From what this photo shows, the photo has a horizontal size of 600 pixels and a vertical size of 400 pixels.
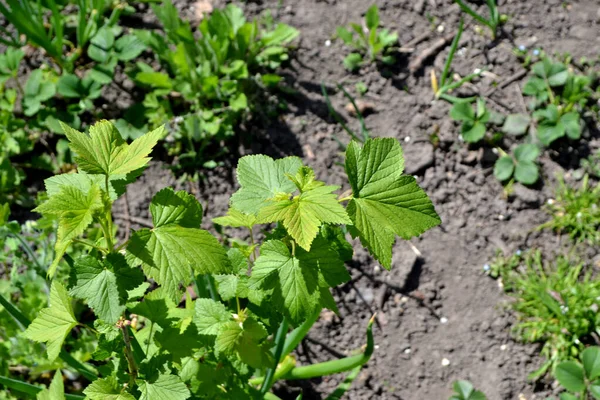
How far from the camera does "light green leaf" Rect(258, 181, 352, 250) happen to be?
1.19 meters

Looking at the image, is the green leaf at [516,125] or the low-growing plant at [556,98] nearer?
the low-growing plant at [556,98]

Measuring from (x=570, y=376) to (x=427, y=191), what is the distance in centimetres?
100

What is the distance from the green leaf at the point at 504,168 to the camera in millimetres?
2793

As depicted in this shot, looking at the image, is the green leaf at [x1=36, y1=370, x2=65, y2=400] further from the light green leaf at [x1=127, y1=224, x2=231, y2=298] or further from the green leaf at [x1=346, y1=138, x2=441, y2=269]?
the green leaf at [x1=346, y1=138, x2=441, y2=269]

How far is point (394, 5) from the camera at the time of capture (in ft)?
10.7

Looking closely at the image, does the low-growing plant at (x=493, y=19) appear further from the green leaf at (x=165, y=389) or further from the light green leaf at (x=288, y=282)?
the green leaf at (x=165, y=389)

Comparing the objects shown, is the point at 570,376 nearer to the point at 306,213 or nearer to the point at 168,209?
the point at 306,213

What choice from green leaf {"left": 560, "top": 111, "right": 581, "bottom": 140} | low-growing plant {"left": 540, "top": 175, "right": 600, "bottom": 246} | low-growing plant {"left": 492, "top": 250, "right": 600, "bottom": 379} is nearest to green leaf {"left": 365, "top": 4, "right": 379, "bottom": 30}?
green leaf {"left": 560, "top": 111, "right": 581, "bottom": 140}

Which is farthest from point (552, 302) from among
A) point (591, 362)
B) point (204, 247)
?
point (204, 247)

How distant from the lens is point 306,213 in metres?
1.22

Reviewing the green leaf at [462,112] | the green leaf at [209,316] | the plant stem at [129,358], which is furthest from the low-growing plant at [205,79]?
the plant stem at [129,358]

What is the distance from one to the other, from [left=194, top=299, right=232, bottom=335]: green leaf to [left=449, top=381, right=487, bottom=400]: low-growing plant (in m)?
1.20

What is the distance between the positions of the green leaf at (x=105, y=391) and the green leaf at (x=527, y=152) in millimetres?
2098

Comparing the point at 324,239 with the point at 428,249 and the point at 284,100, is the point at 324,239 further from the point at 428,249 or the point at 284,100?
the point at 284,100
